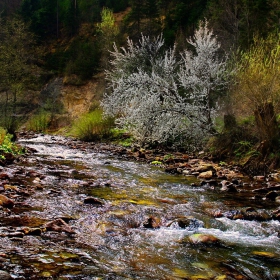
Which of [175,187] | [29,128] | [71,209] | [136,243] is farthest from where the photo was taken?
[29,128]

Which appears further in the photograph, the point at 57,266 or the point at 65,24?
the point at 65,24

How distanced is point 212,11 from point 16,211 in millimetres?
23753

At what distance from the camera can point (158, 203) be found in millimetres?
5359

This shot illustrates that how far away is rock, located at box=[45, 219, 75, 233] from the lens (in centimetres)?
362

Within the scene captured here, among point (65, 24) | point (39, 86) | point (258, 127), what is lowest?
point (258, 127)

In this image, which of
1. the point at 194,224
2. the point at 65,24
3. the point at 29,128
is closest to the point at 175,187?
the point at 194,224

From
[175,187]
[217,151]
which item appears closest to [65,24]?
[217,151]

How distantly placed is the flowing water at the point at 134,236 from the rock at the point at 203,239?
0.20ft

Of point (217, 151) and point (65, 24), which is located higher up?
point (65, 24)

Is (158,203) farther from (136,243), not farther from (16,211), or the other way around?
(16,211)

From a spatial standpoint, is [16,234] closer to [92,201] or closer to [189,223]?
[92,201]

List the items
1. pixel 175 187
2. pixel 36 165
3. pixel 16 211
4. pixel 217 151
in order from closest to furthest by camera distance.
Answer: pixel 16 211 → pixel 175 187 → pixel 36 165 → pixel 217 151

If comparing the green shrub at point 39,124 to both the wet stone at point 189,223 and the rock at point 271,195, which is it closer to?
the rock at point 271,195

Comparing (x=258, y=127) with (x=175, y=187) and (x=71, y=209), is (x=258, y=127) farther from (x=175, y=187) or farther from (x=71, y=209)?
(x=71, y=209)
